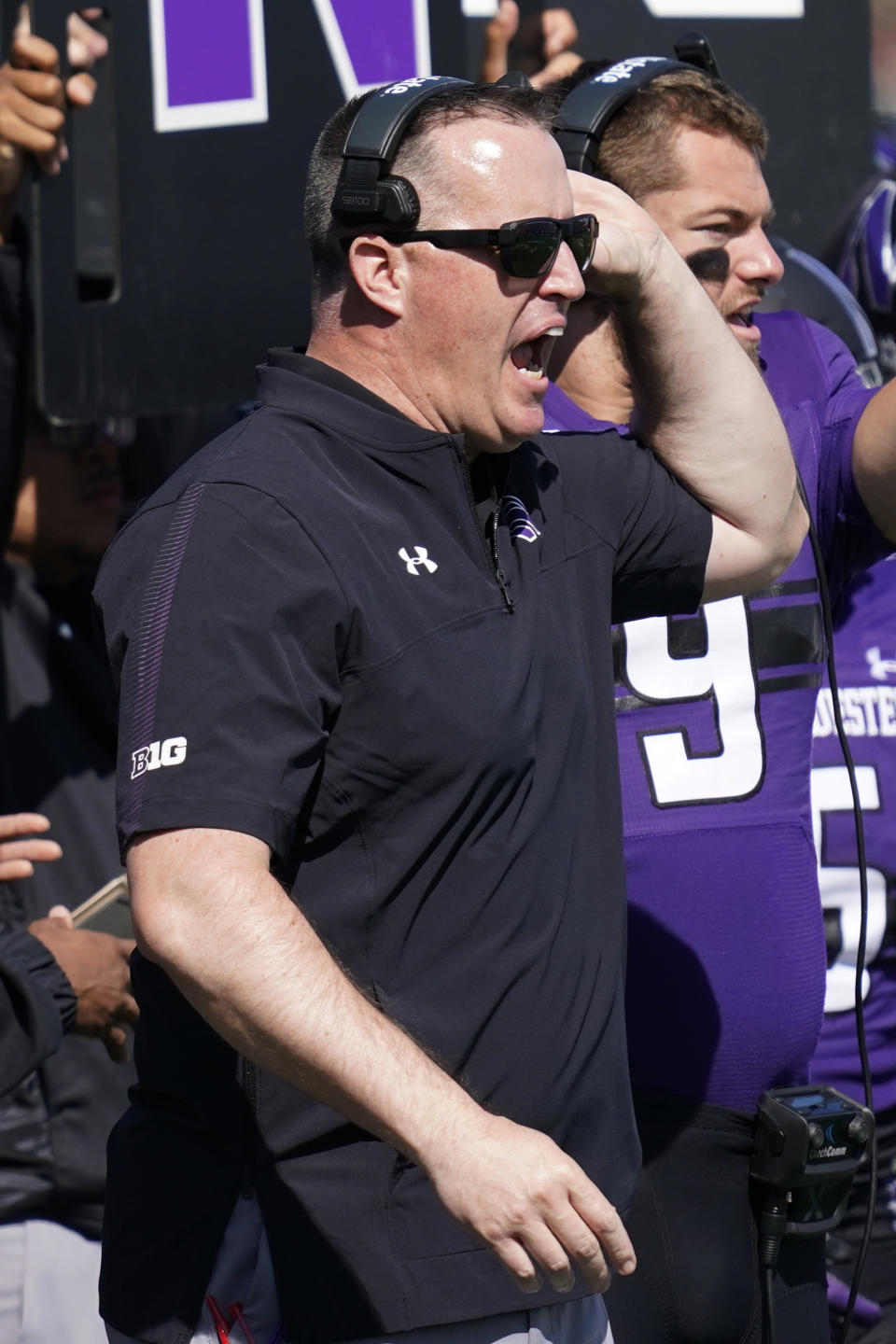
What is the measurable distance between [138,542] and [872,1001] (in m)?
1.68

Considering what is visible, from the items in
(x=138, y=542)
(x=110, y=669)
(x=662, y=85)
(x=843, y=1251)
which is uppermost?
(x=662, y=85)

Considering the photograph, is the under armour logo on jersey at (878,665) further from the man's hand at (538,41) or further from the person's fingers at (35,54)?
the person's fingers at (35,54)

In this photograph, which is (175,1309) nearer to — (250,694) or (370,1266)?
(370,1266)

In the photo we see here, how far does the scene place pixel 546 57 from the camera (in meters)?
3.42

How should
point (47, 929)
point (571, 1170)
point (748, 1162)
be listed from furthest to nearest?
point (47, 929), point (748, 1162), point (571, 1170)

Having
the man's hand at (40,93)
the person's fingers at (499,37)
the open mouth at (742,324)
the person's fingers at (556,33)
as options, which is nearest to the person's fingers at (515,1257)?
the open mouth at (742,324)

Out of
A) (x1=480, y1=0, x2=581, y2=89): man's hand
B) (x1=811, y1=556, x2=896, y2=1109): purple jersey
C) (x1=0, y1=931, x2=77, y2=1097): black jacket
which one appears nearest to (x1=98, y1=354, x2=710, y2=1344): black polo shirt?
(x1=0, y1=931, x2=77, y2=1097): black jacket

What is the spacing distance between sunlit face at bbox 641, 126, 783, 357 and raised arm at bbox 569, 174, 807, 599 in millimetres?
331

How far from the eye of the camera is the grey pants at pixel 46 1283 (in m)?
3.18

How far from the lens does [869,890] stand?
303cm

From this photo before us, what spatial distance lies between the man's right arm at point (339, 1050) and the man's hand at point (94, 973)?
3.97ft

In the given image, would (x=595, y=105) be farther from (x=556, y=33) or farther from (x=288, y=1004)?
(x=288, y=1004)

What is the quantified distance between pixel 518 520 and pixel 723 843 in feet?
2.03

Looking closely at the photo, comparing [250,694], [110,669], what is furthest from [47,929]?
[250,694]
